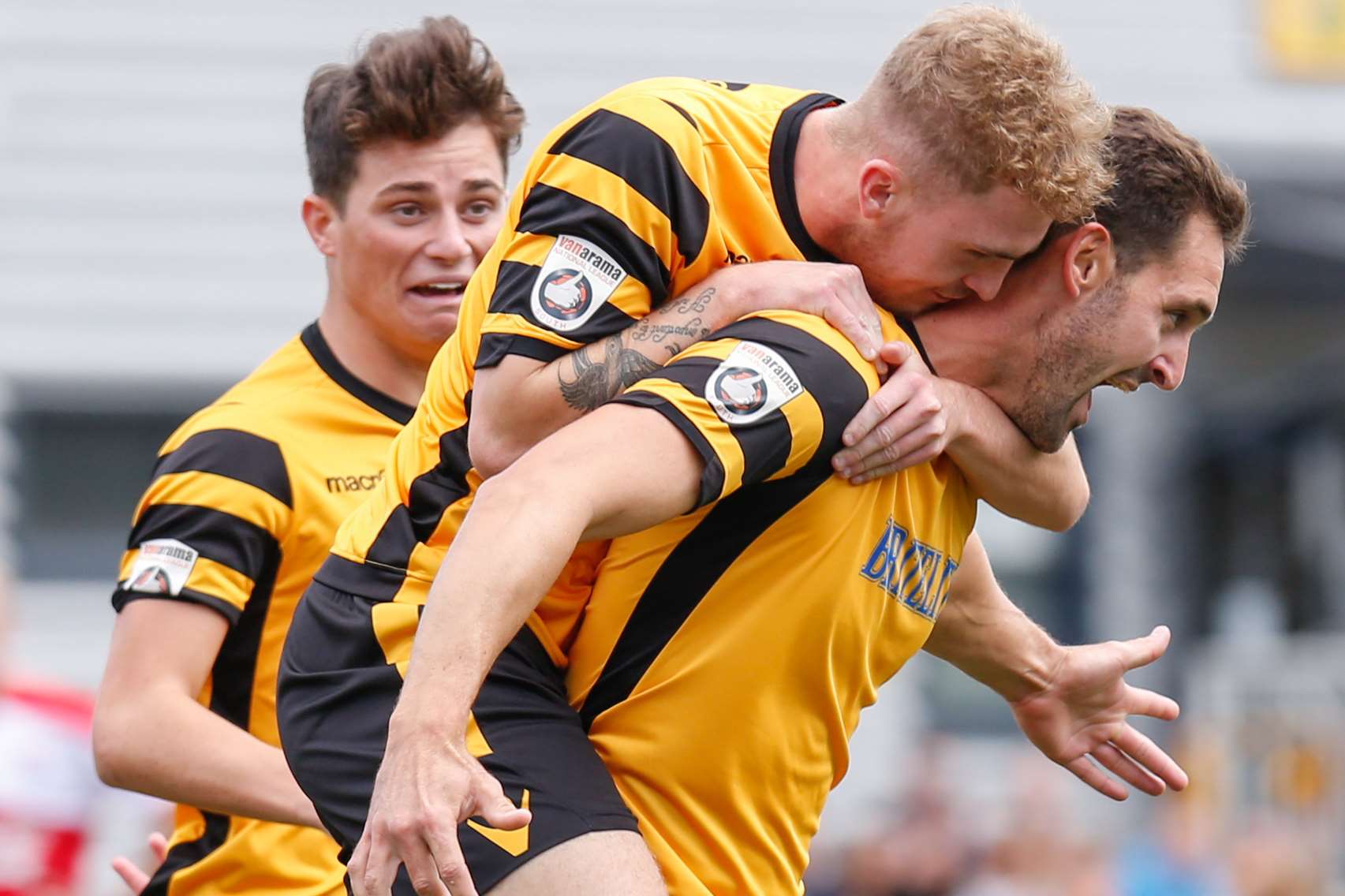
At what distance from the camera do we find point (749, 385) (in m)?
3.04

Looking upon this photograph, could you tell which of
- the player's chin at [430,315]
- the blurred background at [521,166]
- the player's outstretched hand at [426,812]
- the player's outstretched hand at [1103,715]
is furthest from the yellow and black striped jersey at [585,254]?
the blurred background at [521,166]

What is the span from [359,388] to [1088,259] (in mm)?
1695

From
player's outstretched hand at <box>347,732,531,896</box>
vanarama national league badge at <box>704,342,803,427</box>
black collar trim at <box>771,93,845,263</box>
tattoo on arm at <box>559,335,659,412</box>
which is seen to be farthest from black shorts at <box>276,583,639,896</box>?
black collar trim at <box>771,93,845,263</box>

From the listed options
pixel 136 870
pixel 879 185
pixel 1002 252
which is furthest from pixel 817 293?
pixel 136 870

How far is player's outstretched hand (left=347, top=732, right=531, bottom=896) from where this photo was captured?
2.74 metres

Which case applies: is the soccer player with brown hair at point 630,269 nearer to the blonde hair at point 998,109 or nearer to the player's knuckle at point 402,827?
the blonde hair at point 998,109

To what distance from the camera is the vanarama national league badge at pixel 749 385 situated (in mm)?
3023

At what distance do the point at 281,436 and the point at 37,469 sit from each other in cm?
906

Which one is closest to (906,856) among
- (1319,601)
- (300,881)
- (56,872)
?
(56,872)

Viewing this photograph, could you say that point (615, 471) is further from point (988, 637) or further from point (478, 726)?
point (988, 637)

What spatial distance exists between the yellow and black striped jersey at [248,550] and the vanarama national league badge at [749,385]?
1.36 m

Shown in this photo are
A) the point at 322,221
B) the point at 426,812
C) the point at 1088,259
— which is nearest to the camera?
the point at 426,812

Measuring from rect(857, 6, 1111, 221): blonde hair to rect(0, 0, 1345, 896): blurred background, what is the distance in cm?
669

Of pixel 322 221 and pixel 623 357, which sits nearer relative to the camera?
pixel 623 357
